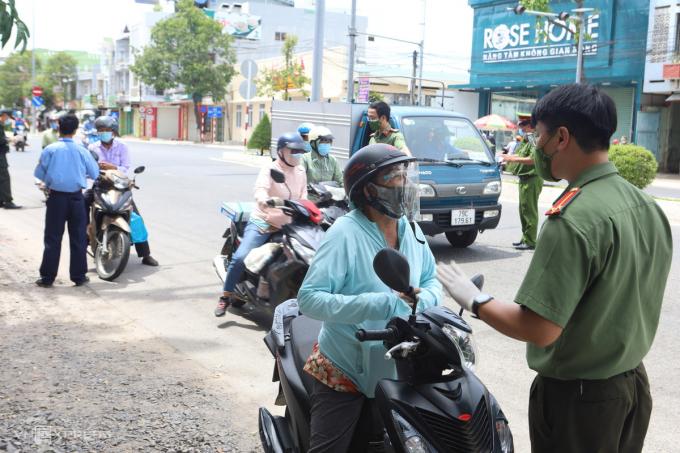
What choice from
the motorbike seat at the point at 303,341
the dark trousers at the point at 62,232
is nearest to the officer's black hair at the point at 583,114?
the motorbike seat at the point at 303,341

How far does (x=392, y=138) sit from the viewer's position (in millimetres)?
8969

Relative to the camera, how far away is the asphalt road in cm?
475

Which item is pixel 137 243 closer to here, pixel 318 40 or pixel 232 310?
pixel 232 310

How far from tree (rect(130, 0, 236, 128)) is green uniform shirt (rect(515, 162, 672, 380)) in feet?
180

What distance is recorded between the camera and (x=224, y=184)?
18359 millimetres

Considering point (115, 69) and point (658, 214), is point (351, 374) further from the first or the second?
point (115, 69)

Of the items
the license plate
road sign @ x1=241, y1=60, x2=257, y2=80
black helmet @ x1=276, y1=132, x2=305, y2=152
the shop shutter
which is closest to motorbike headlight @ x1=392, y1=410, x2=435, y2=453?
black helmet @ x1=276, y1=132, x2=305, y2=152

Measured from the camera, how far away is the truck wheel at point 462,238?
32.9 feet

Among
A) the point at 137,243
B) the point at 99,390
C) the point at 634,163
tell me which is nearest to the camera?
the point at 99,390

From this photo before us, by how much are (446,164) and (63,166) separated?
4.52 metres

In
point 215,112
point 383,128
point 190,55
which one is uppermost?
point 190,55

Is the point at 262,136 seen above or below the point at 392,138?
below

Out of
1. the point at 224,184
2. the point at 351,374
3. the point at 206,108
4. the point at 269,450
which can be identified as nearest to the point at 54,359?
the point at 269,450

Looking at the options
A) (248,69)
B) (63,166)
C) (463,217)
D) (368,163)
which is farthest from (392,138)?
(248,69)
